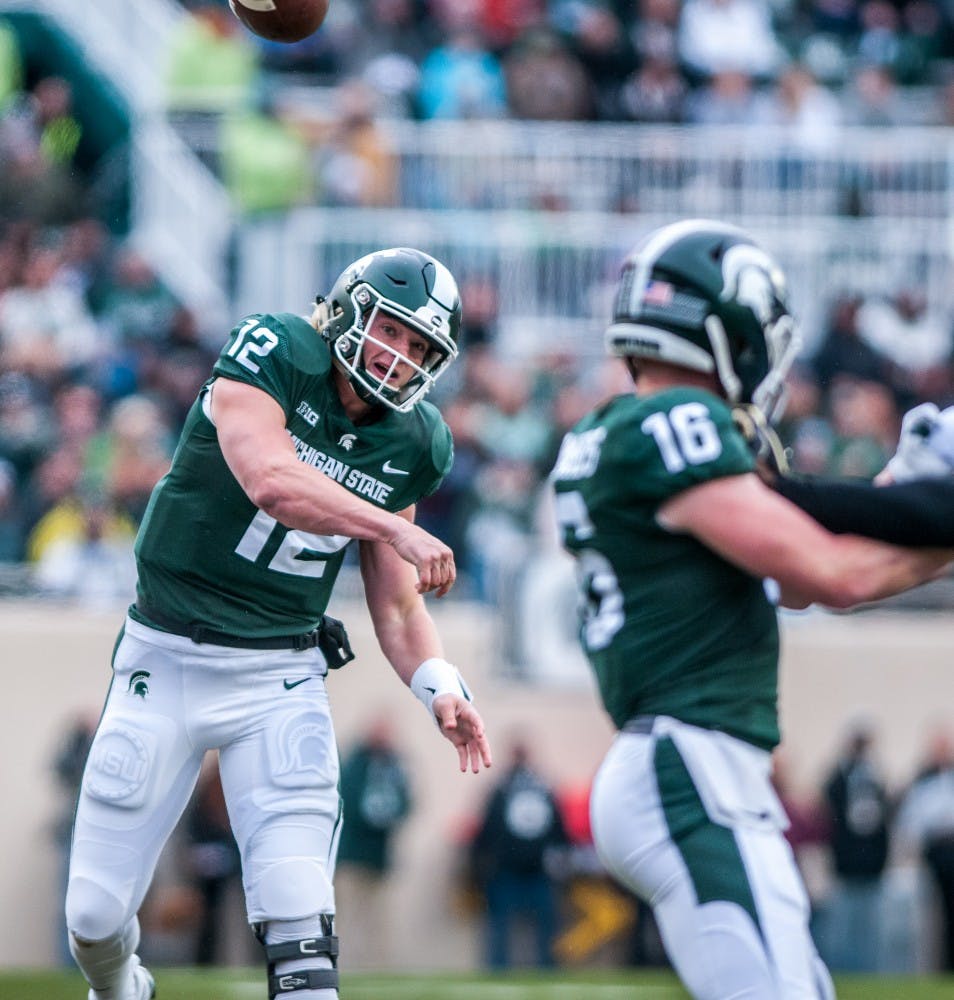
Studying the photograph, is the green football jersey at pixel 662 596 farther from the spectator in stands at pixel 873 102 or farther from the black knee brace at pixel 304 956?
the spectator in stands at pixel 873 102

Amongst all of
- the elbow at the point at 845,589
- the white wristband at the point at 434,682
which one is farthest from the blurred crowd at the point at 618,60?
the elbow at the point at 845,589

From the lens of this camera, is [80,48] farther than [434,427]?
Yes

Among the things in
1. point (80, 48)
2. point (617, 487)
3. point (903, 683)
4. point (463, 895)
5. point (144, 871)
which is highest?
point (80, 48)

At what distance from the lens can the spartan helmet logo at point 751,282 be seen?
4217 millimetres

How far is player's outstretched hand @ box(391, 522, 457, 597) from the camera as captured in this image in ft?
15.3

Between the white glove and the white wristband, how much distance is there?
5.25ft

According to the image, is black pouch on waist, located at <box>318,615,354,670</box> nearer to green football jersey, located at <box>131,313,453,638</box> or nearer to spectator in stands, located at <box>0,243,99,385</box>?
green football jersey, located at <box>131,313,453,638</box>

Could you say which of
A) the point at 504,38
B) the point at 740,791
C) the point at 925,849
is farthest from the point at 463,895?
the point at 740,791

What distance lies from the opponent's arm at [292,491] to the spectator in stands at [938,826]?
8330mm

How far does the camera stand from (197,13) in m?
15.6

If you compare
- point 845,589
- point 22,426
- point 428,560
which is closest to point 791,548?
point 845,589

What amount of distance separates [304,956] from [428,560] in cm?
112

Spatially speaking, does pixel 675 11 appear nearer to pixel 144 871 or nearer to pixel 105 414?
pixel 105 414

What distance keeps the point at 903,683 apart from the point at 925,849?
1.25 m
